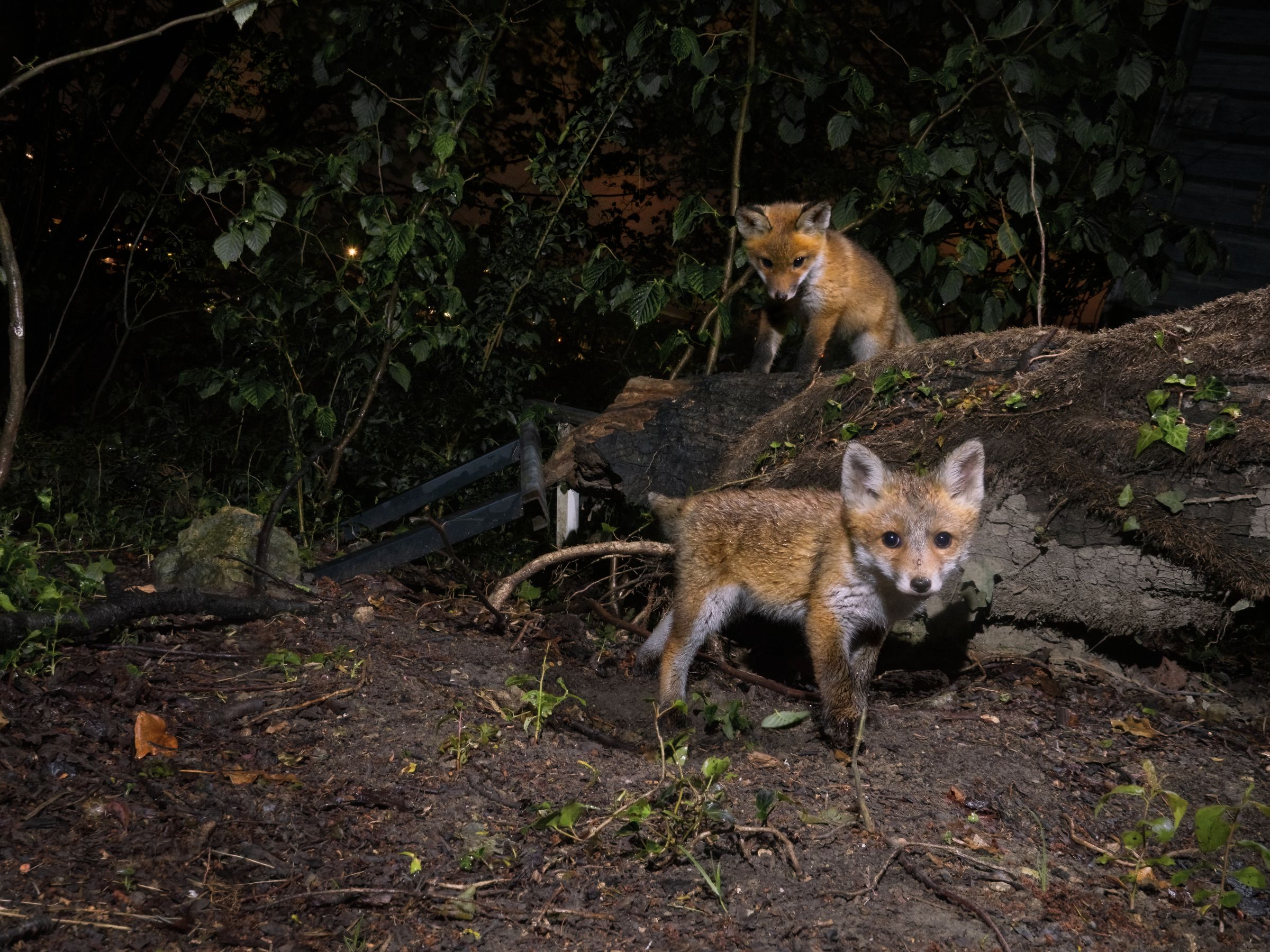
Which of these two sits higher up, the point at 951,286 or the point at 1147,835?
the point at 951,286

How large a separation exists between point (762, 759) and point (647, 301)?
2820 millimetres

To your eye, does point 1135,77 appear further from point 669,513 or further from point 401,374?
point 401,374

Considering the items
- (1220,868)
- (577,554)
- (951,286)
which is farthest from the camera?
(951,286)

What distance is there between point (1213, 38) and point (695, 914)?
333 inches

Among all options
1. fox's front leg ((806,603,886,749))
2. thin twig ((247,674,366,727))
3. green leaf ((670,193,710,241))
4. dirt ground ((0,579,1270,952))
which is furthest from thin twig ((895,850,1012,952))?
green leaf ((670,193,710,241))

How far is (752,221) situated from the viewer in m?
5.50

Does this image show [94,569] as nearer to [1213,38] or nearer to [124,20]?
[124,20]

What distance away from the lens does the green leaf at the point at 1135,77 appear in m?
5.08

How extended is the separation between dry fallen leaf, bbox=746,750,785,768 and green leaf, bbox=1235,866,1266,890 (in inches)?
52.6

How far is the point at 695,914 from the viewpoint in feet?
7.70

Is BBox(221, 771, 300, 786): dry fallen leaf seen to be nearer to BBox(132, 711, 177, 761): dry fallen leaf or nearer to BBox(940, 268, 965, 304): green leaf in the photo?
BBox(132, 711, 177, 761): dry fallen leaf

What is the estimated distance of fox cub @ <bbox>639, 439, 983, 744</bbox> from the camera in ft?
10.5

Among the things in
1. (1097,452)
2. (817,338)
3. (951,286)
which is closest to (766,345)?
(817,338)

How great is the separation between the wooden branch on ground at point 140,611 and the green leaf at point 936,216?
3.98 meters
